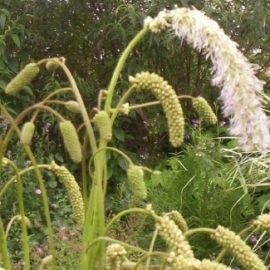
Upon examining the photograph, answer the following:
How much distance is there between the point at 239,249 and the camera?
1017 mm

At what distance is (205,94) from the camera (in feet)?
16.0

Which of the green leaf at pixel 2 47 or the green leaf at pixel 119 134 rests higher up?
the green leaf at pixel 2 47

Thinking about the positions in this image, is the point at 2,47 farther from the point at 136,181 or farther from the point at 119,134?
the point at 136,181

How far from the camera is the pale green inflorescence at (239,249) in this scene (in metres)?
1.01

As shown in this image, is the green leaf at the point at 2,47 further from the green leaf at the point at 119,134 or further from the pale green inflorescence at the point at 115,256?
the pale green inflorescence at the point at 115,256

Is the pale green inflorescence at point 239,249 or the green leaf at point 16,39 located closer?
the pale green inflorescence at point 239,249

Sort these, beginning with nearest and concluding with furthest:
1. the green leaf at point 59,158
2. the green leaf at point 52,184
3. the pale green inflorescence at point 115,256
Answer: the pale green inflorescence at point 115,256, the green leaf at point 52,184, the green leaf at point 59,158

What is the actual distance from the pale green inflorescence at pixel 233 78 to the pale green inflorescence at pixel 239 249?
12cm

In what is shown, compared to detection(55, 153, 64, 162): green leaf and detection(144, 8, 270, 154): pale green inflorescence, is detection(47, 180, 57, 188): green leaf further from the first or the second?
detection(144, 8, 270, 154): pale green inflorescence

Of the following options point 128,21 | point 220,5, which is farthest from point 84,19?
point 220,5

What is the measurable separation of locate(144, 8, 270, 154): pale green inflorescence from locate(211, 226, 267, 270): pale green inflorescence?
12cm

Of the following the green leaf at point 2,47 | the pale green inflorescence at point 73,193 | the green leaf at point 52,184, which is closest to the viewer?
the pale green inflorescence at point 73,193

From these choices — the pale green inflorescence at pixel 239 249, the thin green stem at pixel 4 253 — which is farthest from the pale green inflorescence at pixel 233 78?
the thin green stem at pixel 4 253

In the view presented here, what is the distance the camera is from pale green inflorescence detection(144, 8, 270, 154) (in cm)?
100
